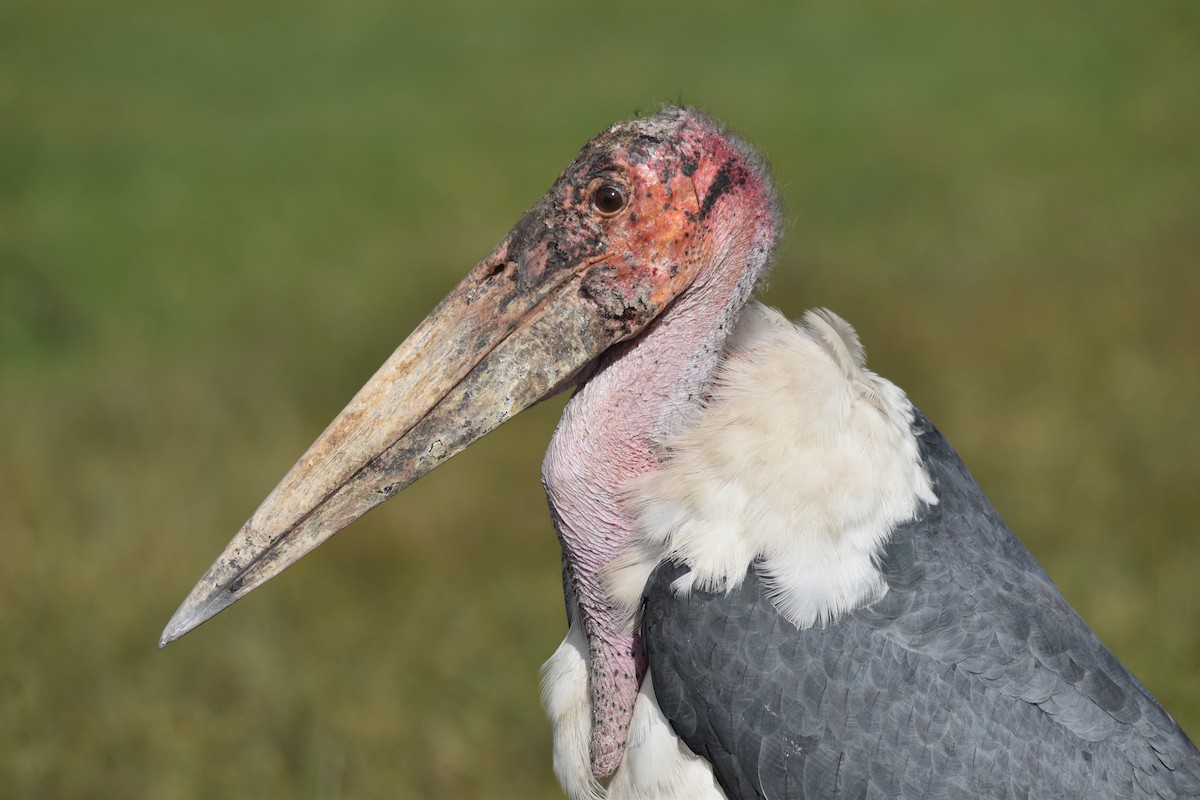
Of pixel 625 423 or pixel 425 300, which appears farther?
pixel 425 300

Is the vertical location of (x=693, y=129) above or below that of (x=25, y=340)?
above

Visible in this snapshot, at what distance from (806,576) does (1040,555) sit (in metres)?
3.94

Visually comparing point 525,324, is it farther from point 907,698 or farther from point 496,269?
point 907,698

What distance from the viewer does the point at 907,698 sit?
265 centimetres

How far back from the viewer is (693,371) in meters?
2.96

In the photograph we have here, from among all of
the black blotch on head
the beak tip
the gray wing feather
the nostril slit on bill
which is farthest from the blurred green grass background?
the black blotch on head

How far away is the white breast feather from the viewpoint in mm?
2732

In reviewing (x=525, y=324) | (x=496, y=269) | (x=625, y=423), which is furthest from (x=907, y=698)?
(x=496, y=269)

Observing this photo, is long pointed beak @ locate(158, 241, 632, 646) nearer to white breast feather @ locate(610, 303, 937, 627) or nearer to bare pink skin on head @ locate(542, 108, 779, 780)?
bare pink skin on head @ locate(542, 108, 779, 780)

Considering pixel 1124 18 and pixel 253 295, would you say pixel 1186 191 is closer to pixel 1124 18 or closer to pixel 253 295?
pixel 1124 18

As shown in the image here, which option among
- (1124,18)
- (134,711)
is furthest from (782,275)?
(1124,18)

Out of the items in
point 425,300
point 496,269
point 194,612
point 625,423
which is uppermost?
point 496,269

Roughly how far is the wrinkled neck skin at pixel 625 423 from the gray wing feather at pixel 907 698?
0.20 meters

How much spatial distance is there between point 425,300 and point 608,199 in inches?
279
